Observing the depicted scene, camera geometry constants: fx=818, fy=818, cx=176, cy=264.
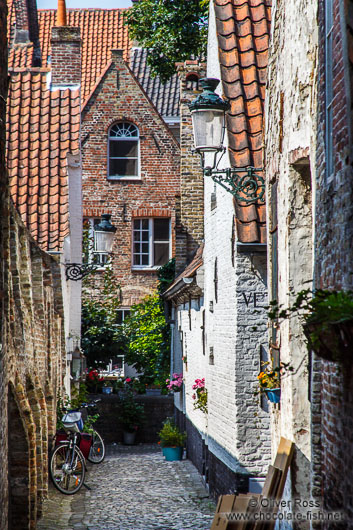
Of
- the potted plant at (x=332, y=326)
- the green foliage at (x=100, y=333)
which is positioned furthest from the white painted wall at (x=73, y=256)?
the potted plant at (x=332, y=326)

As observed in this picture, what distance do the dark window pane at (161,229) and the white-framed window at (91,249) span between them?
2.03 m

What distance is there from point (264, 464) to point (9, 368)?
3995mm

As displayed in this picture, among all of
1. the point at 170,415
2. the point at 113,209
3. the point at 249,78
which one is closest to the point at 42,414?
the point at 249,78

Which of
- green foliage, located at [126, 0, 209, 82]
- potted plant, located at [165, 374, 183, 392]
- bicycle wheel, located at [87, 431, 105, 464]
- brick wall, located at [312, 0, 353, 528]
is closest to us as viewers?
brick wall, located at [312, 0, 353, 528]

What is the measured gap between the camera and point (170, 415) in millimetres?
23188

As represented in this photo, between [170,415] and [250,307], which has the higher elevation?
[250,307]

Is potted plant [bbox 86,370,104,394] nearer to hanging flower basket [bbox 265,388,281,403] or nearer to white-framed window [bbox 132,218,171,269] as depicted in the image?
white-framed window [bbox 132,218,171,269]

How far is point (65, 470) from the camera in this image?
13297 mm

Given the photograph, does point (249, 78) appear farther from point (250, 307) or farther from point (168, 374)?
point (168, 374)

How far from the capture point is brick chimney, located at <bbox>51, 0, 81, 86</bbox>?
16.4 m

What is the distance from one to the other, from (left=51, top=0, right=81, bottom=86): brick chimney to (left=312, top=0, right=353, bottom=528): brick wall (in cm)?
1109

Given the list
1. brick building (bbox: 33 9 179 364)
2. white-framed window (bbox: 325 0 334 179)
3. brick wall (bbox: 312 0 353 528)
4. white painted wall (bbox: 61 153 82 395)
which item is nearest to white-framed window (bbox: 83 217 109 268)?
white painted wall (bbox: 61 153 82 395)

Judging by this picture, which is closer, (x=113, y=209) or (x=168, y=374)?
(x=168, y=374)

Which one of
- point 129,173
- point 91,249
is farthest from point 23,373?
point 129,173
